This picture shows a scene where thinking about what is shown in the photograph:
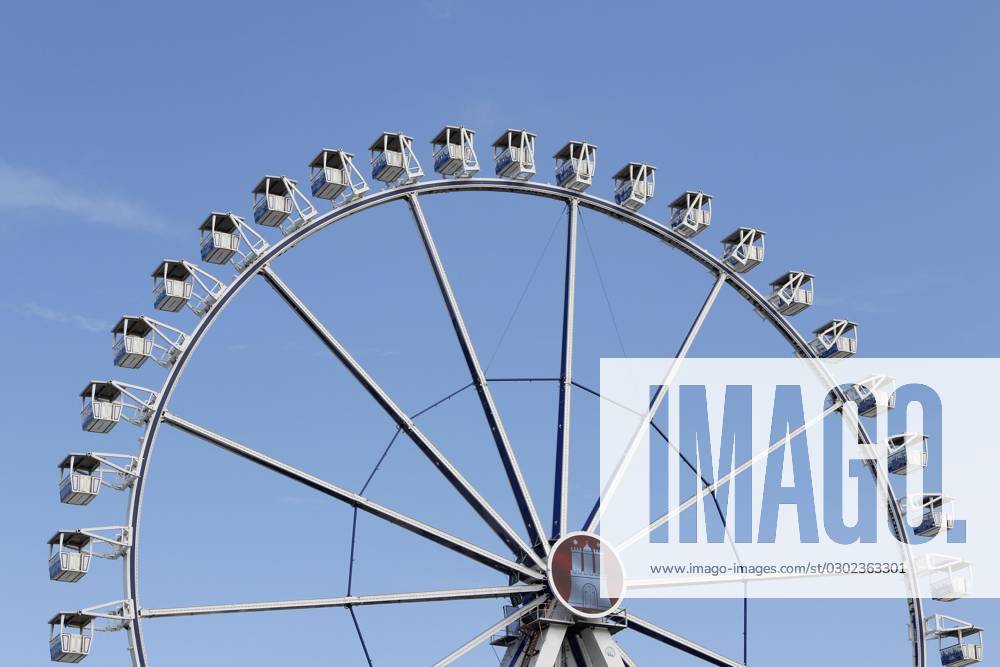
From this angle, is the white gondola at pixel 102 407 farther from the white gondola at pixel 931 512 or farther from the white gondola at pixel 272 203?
the white gondola at pixel 931 512

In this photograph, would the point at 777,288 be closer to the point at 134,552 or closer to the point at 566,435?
the point at 566,435

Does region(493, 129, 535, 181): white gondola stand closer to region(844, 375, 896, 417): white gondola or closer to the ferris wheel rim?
the ferris wheel rim

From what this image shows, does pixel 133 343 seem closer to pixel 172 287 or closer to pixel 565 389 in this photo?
pixel 172 287

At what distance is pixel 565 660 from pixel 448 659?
346 cm

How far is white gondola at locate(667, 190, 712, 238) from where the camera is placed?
5297cm

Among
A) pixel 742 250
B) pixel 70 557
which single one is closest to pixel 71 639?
pixel 70 557

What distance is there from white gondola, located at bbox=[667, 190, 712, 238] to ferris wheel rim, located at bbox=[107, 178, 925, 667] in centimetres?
32

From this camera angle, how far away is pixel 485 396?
47688 mm

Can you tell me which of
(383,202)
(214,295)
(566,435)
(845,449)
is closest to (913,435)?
(845,449)

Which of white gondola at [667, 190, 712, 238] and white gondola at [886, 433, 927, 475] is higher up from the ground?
white gondola at [667, 190, 712, 238]

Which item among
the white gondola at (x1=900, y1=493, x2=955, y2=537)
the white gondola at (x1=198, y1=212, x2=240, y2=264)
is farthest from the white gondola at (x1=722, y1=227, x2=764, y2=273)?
the white gondola at (x1=198, y1=212, x2=240, y2=264)

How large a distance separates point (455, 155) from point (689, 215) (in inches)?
258

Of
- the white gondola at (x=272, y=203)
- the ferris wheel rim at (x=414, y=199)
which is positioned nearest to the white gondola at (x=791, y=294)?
the ferris wheel rim at (x=414, y=199)

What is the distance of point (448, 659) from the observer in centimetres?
4447
